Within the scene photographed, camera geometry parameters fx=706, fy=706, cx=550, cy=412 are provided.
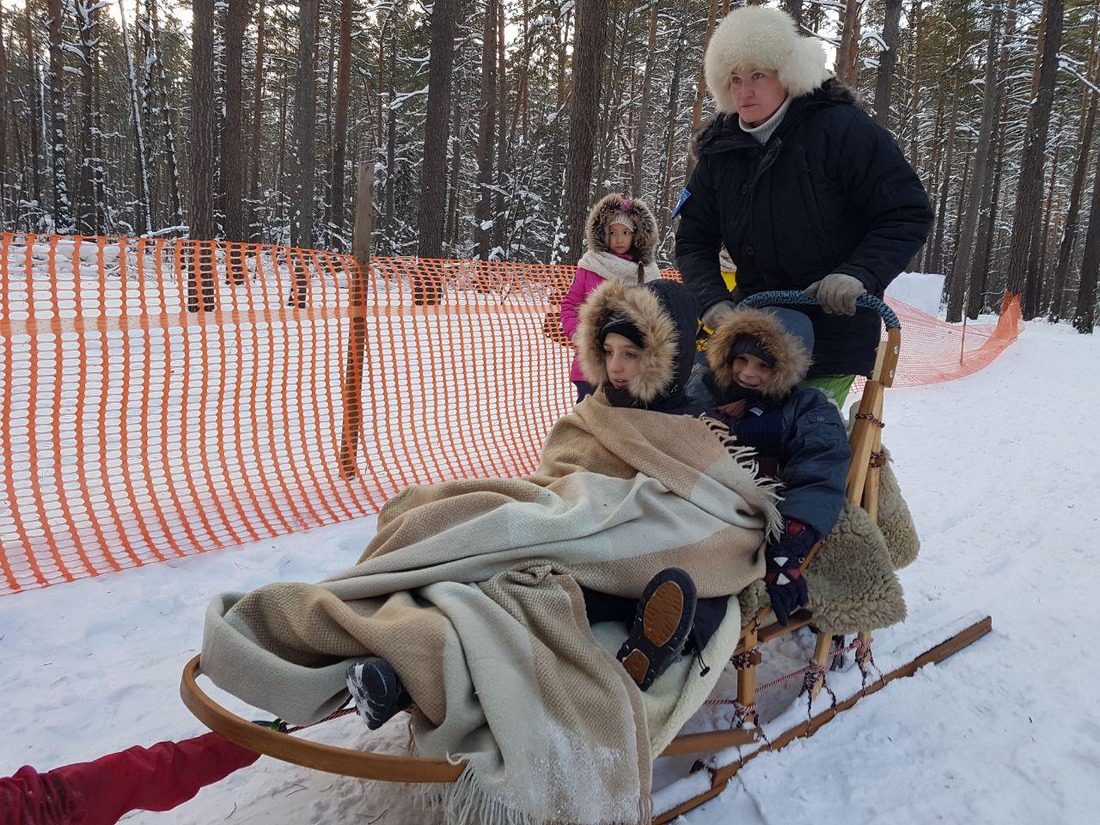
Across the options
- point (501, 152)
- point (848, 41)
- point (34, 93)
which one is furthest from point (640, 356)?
point (34, 93)

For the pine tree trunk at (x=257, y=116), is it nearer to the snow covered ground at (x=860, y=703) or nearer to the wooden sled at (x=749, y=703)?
the snow covered ground at (x=860, y=703)

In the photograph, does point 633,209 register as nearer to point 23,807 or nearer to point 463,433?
point 463,433

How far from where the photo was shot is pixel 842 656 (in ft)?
8.77

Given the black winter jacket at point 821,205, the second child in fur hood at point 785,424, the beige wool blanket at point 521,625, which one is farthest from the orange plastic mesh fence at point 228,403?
the black winter jacket at point 821,205

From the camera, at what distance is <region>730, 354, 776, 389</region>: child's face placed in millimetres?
2473

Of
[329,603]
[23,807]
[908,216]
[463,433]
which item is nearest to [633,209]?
[463,433]

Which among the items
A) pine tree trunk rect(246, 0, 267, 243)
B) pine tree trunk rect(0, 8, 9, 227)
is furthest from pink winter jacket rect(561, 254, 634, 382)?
pine tree trunk rect(0, 8, 9, 227)

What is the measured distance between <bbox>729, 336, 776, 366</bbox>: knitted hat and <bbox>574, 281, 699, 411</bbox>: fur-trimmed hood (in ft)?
0.54

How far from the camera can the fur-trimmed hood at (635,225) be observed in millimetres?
4590

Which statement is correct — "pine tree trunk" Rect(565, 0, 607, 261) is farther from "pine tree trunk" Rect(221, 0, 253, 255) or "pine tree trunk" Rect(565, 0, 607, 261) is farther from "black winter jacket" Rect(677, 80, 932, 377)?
"pine tree trunk" Rect(221, 0, 253, 255)

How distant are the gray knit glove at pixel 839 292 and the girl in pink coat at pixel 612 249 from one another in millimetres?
2209

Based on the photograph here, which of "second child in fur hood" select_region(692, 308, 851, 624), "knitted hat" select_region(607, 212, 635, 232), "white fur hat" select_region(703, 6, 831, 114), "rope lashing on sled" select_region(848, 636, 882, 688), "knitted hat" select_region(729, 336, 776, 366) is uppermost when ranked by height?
"white fur hat" select_region(703, 6, 831, 114)

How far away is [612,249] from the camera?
463 centimetres

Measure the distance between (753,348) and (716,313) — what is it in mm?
328
